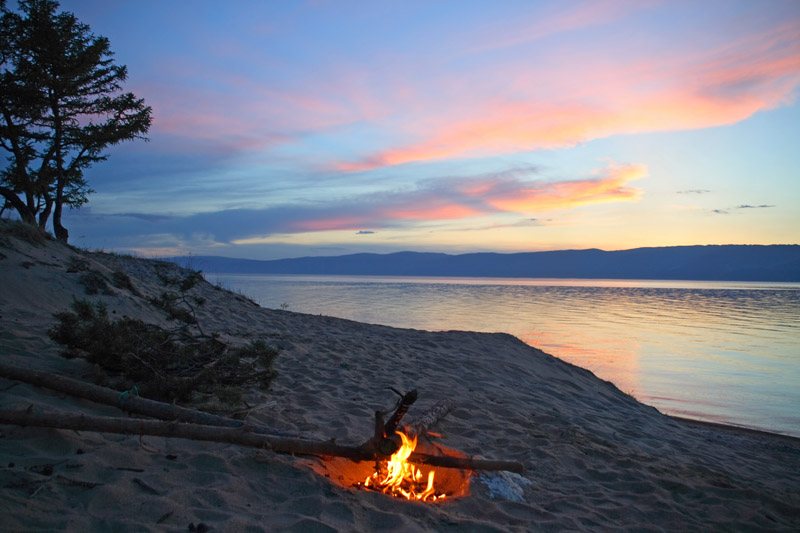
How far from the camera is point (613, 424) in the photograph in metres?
7.51

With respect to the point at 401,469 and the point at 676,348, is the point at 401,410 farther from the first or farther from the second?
the point at 676,348

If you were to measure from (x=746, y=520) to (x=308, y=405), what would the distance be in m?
4.79

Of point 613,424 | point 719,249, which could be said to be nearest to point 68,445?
point 613,424

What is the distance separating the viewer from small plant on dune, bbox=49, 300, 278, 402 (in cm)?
479

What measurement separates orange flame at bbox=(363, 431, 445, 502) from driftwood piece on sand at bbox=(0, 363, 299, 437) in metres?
0.86

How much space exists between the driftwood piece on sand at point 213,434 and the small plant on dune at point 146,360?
1243 mm

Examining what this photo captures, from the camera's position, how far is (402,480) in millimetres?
4133

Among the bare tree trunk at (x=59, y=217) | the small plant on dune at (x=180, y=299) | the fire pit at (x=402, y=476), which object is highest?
the bare tree trunk at (x=59, y=217)

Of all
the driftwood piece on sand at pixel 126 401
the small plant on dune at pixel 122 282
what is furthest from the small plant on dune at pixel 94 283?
the driftwood piece on sand at pixel 126 401

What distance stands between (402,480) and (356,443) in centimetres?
78

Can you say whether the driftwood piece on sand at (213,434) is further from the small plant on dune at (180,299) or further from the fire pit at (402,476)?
the small plant on dune at (180,299)

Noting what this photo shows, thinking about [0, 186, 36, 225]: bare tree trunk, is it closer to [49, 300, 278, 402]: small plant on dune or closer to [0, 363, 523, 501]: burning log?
[49, 300, 278, 402]: small plant on dune

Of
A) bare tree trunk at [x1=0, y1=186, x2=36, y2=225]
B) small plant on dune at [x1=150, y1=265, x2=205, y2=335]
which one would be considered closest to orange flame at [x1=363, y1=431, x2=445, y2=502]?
small plant on dune at [x1=150, y1=265, x2=205, y2=335]

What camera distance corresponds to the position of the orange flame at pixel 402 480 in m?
3.97
